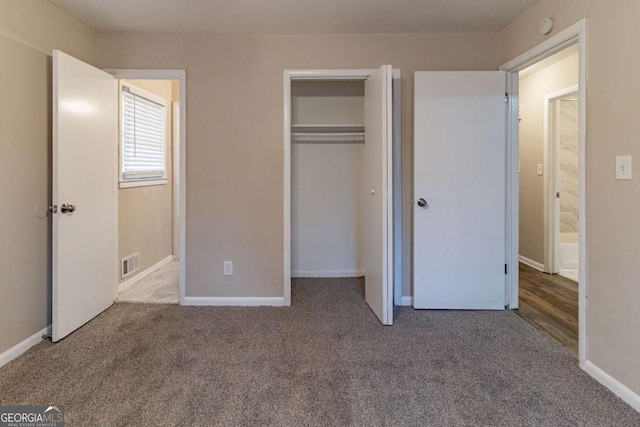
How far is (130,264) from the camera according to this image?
397cm

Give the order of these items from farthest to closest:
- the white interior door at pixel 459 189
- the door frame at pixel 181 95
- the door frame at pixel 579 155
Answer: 1. the door frame at pixel 181 95
2. the white interior door at pixel 459 189
3. the door frame at pixel 579 155

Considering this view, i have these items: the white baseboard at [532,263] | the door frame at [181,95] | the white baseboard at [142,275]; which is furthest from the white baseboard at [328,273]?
the white baseboard at [532,263]

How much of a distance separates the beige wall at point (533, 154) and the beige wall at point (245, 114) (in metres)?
1.71

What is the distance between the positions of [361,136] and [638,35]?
8.85ft

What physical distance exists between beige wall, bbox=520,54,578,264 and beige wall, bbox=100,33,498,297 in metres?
1.71

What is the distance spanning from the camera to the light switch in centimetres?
191

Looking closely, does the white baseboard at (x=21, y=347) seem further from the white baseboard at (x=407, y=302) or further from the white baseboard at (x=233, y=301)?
the white baseboard at (x=407, y=302)

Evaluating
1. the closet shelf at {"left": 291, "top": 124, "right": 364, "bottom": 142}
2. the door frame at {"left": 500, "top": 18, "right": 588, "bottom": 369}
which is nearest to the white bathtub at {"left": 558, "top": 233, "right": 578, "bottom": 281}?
the door frame at {"left": 500, "top": 18, "right": 588, "bottom": 369}

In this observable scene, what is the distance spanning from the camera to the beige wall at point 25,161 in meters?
2.31

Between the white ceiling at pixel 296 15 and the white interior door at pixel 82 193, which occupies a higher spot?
the white ceiling at pixel 296 15

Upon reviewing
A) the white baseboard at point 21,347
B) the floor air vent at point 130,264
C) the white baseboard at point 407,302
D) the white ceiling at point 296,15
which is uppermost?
the white ceiling at point 296,15

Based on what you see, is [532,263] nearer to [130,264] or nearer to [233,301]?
[233,301]

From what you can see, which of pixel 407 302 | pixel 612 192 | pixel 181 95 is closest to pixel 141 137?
pixel 181 95

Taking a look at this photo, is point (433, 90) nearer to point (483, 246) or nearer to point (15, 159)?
point (483, 246)
